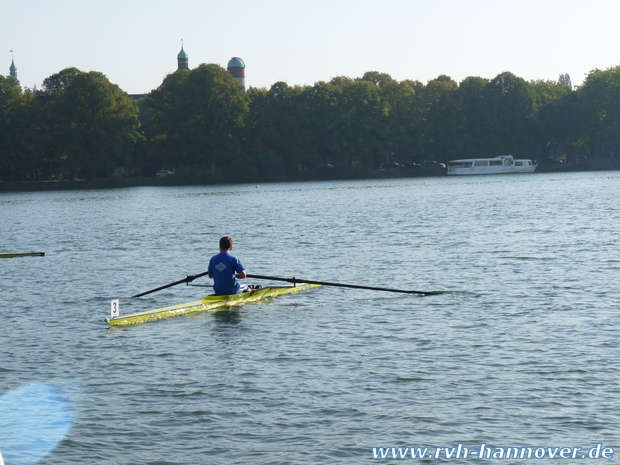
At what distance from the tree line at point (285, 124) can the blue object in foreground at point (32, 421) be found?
306ft

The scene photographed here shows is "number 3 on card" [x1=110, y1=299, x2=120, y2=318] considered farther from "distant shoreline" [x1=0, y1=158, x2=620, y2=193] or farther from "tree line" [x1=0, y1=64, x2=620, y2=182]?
"distant shoreline" [x1=0, y1=158, x2=620, y2=193]

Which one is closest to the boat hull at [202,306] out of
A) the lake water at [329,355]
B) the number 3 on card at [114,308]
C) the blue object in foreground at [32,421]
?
the number 3 on card at [114,308]

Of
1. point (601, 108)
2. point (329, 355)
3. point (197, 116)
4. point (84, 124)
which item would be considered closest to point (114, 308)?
point (329, 355)

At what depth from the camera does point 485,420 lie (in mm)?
12047

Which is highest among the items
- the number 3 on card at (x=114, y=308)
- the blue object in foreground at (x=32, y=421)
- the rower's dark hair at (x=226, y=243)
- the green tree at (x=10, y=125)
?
the green tree at (x=10, y=125)

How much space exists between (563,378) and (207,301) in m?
9.10

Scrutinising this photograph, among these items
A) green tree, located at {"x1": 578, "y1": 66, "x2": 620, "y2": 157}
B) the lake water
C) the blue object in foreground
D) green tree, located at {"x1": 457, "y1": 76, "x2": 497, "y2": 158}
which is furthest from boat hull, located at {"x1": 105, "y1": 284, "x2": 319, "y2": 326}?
green tree, located at {"x1": 578, "y1": 66, "x2": 620, "y2": 157}

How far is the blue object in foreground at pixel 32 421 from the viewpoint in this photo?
11359 mm

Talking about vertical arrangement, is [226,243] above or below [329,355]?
above

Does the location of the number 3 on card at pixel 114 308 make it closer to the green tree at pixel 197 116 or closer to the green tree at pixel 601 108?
the green tree at pixel 197 116

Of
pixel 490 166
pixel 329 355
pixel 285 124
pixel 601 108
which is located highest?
pixel 601 108

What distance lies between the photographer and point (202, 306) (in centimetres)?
2038

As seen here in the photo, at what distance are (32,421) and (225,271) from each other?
8.27m

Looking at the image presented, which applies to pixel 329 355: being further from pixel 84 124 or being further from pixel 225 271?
pixel 84 124
